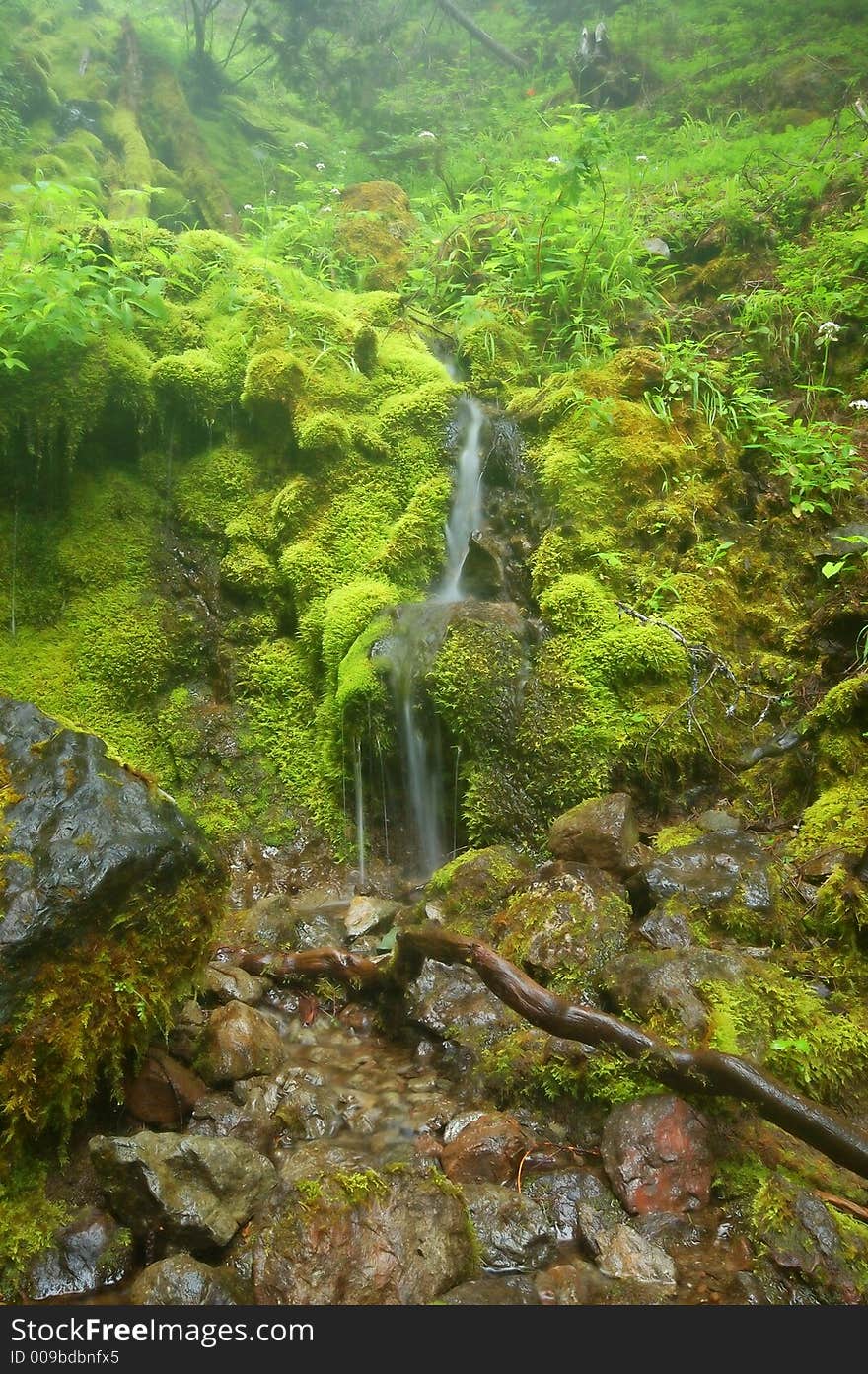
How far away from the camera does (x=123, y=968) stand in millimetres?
2709

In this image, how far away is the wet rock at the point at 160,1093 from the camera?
2910mm

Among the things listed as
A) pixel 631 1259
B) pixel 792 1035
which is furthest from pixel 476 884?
pixel 631 1259

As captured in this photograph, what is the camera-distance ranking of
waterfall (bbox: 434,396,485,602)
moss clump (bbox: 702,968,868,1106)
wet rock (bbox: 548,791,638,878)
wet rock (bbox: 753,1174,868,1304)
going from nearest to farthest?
1. wet rock (bbox: 753,1174,868,1304)
2. moss clump (bbox: 702,968,868,1106)
3. wet rock (bbox: 548,791,638,878)
4. waterfall (bbox: 434,396,485,602)

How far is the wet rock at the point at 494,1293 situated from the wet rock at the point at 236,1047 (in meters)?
1.38

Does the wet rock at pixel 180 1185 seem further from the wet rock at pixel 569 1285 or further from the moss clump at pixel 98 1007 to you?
the wet rock at pixel 569 1285

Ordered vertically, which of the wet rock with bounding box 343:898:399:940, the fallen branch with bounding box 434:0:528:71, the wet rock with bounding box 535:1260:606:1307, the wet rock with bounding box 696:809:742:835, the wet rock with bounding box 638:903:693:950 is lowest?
the wet rock with bounding box 343:898:399:940

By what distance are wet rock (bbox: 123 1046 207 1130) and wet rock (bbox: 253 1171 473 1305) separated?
0.69 meters

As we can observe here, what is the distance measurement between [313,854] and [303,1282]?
3412 mm

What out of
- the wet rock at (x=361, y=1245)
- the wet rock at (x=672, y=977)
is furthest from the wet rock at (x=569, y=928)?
the wet rock at (x=361, y=1245)

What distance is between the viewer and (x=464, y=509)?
21.1ft

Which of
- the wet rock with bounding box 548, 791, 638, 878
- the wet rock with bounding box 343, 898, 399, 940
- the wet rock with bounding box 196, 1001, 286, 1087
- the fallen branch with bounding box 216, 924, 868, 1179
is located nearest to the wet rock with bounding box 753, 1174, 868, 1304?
the fallen branch with bounding box 216, 924, 868, 1179

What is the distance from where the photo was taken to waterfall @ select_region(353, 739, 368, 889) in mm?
5480

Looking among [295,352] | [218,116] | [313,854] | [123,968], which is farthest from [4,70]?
[123,968]

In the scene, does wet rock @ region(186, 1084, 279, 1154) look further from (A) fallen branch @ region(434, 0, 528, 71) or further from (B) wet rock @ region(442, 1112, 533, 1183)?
(A) fallen branch @ region(434, 0, 528, 71)
